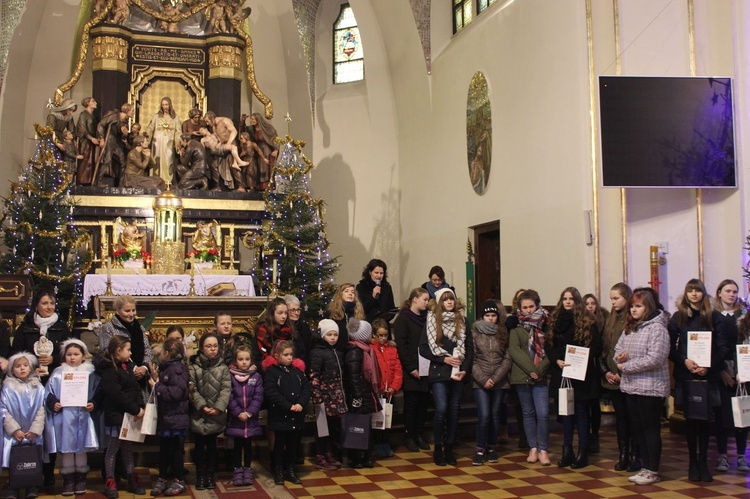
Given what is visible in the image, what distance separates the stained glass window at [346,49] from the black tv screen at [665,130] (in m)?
10.2

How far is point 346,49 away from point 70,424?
15292 mm

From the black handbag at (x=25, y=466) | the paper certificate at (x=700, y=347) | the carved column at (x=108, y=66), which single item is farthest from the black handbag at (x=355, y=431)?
the carved column at (x=108, y=66)

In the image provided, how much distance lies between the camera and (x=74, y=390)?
259 inches

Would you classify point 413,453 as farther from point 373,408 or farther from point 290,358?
point 290,358

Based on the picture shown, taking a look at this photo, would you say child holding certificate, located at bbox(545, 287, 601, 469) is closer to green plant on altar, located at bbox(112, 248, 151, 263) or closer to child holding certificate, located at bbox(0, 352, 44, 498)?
child holding certificate, located at bbox(0, 352, 44, 498)

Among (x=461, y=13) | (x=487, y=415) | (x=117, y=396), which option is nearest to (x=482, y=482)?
(x=487, y=415)

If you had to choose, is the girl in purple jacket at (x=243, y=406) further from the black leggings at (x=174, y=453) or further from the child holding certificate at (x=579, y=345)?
the child holding certificate at (x=579, y=345)

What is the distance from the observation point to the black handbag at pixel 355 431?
24.9ft

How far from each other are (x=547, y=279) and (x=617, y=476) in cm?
566

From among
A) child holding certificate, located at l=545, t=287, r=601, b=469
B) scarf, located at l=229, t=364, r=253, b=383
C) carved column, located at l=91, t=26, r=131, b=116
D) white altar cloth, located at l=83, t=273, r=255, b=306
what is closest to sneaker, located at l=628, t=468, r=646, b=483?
child holding certificate, located at l=545, t=287, r=601, b=469

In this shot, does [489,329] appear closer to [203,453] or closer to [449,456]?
[449,456]

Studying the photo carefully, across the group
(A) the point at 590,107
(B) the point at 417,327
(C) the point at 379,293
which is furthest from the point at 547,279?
(B) the point at 417,327

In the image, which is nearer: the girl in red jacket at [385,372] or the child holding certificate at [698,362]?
the child holding certificate at [698,362]

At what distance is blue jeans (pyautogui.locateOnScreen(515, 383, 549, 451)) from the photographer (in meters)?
7.92
